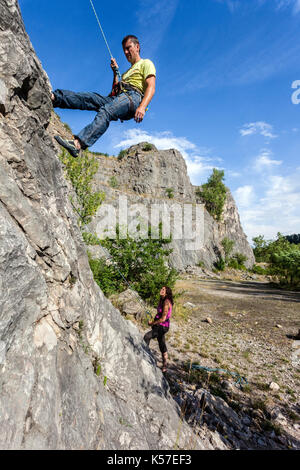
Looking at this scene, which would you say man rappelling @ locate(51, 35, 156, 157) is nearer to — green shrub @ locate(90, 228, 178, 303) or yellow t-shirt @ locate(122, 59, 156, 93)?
yellow t-shirt @ locate(122, 59, 156, 93)

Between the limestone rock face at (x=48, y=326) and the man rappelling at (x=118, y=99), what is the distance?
441mm

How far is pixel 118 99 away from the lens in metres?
3.22

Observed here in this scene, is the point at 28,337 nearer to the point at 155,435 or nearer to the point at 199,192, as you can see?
the point at 155,435

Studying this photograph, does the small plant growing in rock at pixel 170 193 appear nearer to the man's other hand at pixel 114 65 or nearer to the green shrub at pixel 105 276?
the green shrub at pixel 105 276

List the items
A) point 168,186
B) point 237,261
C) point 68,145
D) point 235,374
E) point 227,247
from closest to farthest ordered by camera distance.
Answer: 1. point 68,145
2. point 235,374
3. point 227,247
4. point 237,261
5. point 168,186

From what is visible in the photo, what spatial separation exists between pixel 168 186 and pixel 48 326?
1929 inches

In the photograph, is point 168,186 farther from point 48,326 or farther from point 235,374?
point 48,326

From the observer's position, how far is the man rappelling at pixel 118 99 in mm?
3104

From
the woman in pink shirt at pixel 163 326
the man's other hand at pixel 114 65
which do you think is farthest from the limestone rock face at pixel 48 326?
the woman in pink shirt at pixel 163 326

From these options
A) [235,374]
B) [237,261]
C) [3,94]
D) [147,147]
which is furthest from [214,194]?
[3,94]

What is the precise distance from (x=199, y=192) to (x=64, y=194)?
185 feet

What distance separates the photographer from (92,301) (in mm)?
3586

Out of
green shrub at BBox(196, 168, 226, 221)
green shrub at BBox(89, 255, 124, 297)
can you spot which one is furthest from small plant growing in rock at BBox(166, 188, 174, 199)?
green shrub at BBox(89, 255, 124, 297)

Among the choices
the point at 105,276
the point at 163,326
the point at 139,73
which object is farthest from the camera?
the point at 105,276
